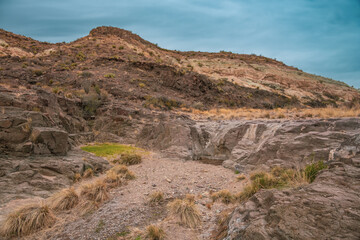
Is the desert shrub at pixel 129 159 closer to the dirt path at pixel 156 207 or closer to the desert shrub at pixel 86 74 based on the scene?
the dirt path at pixel 156 207

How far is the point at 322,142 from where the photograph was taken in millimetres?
7430

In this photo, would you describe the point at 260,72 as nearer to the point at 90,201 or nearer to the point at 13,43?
the point at 90,201

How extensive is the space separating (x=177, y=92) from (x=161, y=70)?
4958mm

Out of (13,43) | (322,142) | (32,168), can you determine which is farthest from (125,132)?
(13,43)

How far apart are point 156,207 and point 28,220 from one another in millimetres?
3182

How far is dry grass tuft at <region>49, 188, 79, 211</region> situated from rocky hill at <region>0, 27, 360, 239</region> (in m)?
0.32

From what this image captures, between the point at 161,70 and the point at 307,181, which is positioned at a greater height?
the point at 161,70

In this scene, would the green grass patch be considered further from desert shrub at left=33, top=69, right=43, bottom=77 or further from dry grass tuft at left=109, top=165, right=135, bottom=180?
desert shrub at left=33, top=69, right=43, bottom=77

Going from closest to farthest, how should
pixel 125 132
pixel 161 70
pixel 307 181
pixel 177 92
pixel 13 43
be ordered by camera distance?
pixel 307 181, pixel 125 132, pixel 177 92, pixel 161 70, pixel 13 43

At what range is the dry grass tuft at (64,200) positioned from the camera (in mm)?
5793

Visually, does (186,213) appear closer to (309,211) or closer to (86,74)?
(309,211)

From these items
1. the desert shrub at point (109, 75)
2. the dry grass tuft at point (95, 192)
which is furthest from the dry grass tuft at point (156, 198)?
the desert shrub at point (109, 75)

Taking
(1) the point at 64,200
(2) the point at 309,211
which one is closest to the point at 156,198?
(1) the point at 64,200

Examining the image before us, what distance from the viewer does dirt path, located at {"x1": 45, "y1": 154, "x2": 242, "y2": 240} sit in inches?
190
